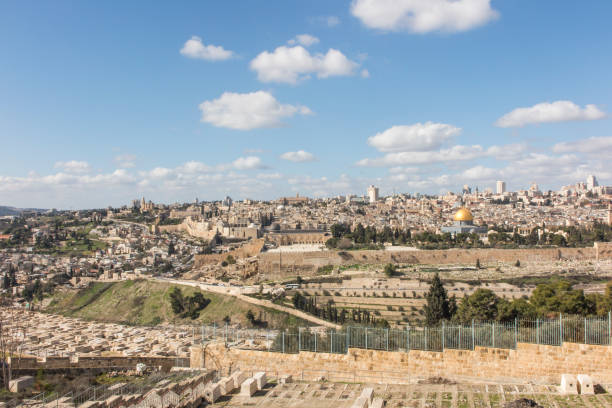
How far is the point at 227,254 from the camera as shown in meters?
53.5

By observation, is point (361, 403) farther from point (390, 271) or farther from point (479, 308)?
point (390, 271)

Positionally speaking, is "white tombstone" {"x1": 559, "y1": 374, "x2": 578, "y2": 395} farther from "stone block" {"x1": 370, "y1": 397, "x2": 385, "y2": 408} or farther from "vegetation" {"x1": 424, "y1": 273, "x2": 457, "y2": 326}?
"vegetation" {"x1": 424, "y1": 273, "x2": 457, "y2": 326}

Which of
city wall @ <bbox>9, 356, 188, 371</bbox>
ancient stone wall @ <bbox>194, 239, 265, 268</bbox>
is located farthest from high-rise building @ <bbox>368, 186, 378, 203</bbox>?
city wall @ <bbox>9, 356, 188, 371</bbox>

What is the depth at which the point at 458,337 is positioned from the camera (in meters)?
10.8

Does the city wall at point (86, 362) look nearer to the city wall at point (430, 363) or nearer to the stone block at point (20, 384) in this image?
the stone block at point (20, 384)

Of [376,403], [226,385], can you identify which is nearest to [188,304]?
[226,385]

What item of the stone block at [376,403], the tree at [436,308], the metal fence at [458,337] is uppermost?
the metal fence at [458,337]

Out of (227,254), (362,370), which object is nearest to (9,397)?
(362,370)

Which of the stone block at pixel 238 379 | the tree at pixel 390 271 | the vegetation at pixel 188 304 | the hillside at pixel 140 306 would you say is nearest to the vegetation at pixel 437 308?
the hillside at pixel 140 306

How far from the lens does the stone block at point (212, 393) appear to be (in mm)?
9875

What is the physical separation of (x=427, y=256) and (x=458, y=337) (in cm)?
3950

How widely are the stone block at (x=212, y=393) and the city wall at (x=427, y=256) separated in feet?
123

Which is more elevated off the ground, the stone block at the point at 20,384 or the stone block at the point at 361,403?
the stone block at the point at 361,403

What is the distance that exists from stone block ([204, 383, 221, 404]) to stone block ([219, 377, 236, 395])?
83 mm
